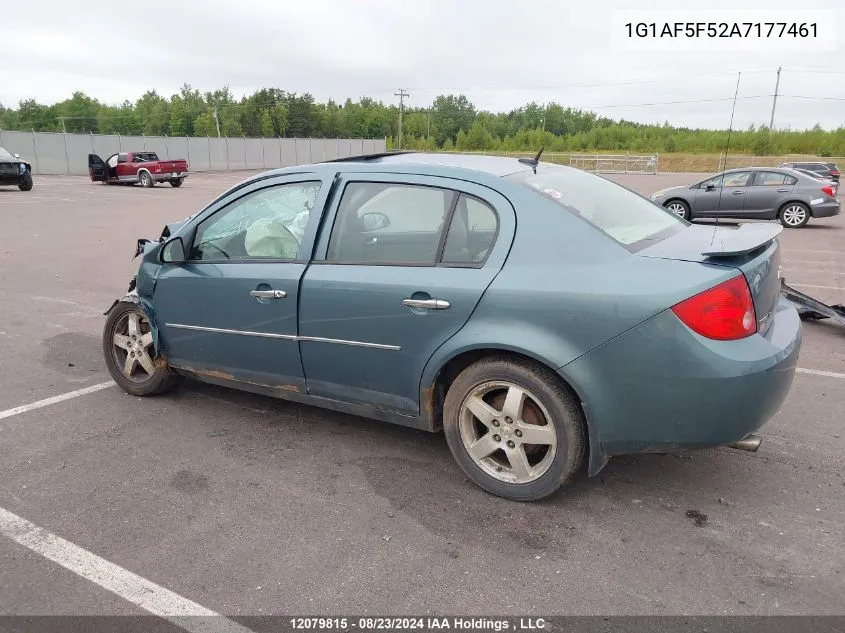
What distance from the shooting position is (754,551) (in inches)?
113

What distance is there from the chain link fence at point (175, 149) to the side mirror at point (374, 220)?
3159 centimetres

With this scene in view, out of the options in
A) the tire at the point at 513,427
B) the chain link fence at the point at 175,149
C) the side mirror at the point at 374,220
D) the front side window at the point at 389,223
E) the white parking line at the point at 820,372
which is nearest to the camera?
the tire at the point at 513,427

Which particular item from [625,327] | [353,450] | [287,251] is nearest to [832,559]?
[625,327]

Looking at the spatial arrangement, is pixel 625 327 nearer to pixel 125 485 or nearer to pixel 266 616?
pixel 266 616

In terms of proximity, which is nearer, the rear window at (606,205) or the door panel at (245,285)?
the rear window at (606,205)

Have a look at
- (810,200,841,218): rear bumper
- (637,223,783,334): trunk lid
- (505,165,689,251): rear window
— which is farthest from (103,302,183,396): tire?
(810,200,841,218): rear bumper

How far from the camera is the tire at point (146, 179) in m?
28.5

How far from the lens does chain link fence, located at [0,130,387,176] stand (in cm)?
3988

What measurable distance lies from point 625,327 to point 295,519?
1747 millimetres

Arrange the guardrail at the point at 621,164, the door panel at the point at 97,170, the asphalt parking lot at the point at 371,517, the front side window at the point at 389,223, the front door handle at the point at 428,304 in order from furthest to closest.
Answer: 1. the guardrail at the point at 621,164
2. the door panel at the point at 97,170
3. the front side window at the point at 389,223
4. the front door handle at the point at 428,304
5. the asphalt parking lot at the point at 371,517

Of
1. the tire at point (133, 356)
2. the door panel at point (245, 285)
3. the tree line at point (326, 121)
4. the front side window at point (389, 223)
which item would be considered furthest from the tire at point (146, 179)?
the tree line at point (326, 121)

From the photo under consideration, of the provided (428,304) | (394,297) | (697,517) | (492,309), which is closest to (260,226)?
(394,297)

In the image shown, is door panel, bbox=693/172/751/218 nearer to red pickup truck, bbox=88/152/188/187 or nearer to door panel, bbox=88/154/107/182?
red pickup truck, bbox=88/152/188/187

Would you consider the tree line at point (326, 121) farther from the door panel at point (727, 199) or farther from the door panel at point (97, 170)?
the door panel at point (727, 199)
